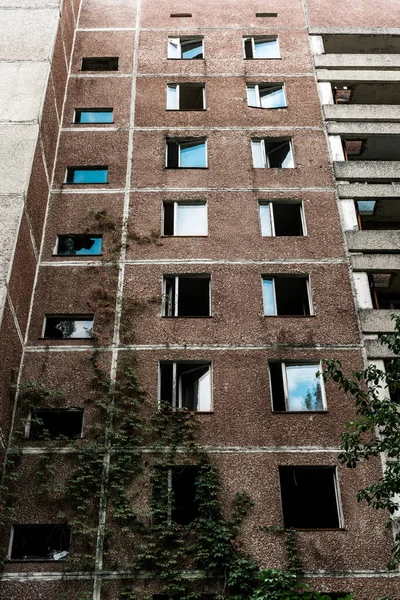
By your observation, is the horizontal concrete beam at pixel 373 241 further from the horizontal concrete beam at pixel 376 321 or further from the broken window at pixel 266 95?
the broken window at pixel 266 95

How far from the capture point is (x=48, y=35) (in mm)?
21766

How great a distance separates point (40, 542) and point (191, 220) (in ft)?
32.3

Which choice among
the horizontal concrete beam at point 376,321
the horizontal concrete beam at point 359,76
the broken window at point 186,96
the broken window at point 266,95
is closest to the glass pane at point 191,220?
the broken window at point 186,96

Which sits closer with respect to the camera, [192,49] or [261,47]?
[261,47]

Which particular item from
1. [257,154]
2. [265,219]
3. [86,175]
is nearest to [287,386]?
[265,219]

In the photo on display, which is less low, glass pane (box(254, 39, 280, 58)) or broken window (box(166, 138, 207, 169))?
glass pane (box(254, 39, 280, 58))

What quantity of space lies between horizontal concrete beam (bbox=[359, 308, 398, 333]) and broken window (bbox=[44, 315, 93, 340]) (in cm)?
725

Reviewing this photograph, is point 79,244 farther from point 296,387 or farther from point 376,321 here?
point 376,321

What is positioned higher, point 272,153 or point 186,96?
point 186,96

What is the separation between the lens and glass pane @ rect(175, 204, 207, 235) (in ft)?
62.8

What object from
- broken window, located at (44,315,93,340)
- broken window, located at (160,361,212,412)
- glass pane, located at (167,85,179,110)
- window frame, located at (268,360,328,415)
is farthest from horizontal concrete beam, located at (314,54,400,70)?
broken window, located at (44,315,93,340)

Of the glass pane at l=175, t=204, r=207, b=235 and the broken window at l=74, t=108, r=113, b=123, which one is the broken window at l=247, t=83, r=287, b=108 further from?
the glass pane at l=175, t=204, r=207, b=235

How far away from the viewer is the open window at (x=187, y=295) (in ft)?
57.9

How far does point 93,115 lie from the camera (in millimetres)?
22219
